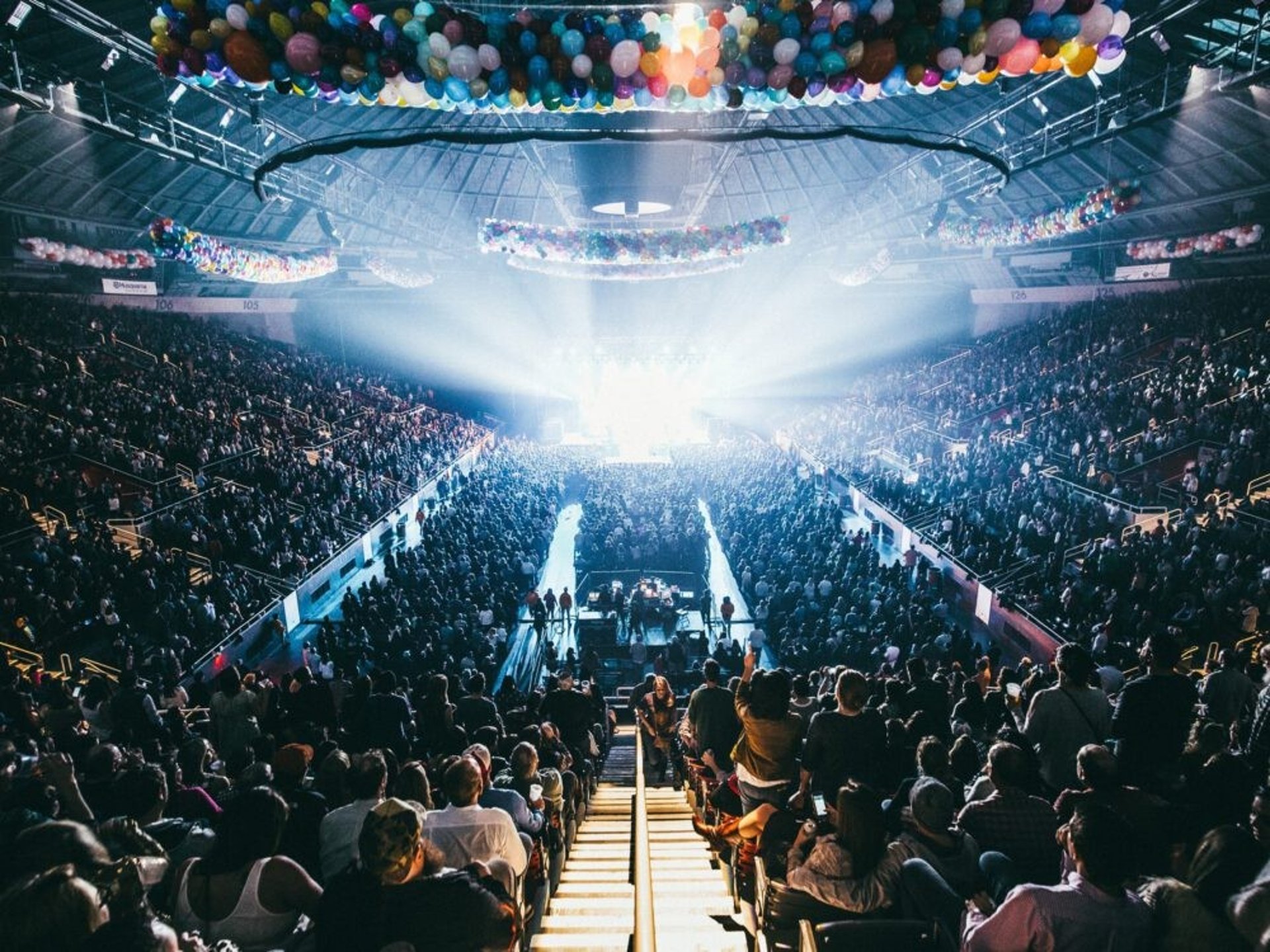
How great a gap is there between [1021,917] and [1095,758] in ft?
3.46

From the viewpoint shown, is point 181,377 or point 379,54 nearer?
point 379,54

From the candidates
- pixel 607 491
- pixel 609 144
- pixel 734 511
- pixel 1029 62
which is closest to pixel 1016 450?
pixel 734 511

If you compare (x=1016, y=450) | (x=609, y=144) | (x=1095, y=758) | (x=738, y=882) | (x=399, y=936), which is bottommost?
(x=738, y=882)

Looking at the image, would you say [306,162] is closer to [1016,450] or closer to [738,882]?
[738,882]

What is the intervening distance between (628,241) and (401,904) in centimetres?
1306

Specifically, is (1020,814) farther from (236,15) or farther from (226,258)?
(226,258)

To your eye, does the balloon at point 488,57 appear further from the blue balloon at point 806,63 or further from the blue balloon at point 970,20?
the blue balloon at point 970,20

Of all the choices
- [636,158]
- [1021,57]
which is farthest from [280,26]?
[636,158]

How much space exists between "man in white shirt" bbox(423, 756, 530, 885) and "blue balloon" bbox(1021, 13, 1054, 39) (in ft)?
17.5

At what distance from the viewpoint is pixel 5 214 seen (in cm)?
1678

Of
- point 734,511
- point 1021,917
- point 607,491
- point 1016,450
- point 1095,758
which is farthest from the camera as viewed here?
point 607,491

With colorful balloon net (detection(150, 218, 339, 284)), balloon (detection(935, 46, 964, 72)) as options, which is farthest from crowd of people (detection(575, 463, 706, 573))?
balloon (detection(935, 46, 964, 72))

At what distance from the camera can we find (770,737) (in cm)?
342

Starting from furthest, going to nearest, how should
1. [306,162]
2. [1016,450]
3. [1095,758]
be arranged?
[1016,450]
[306,162]
[1095,758]
